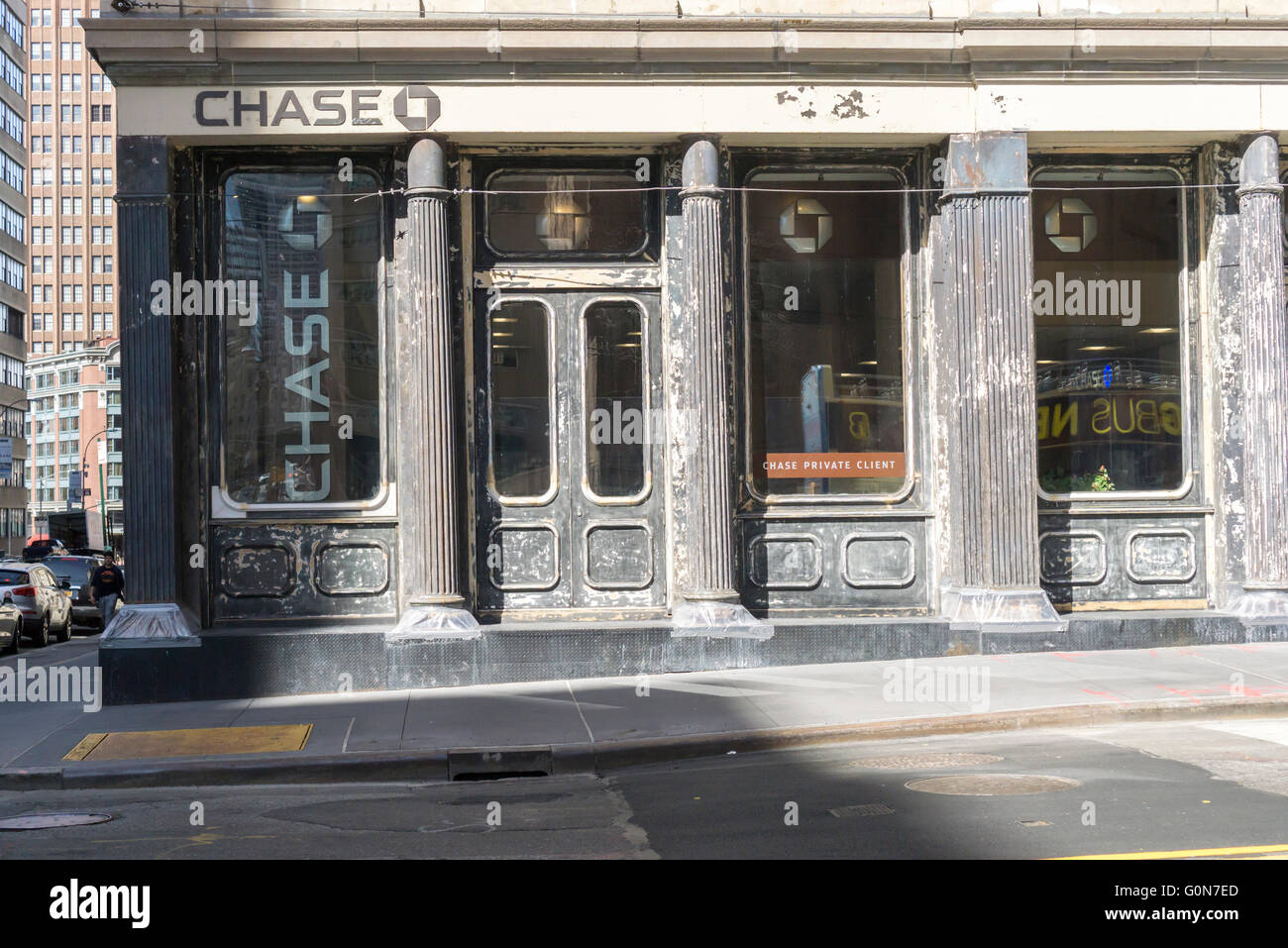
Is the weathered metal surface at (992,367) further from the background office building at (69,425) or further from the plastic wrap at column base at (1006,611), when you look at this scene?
the background office building at (69,425)


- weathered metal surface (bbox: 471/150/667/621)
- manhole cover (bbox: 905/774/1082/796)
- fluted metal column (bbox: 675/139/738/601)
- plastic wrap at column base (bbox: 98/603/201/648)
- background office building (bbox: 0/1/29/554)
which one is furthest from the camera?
background office building (bbox: 0/1/29/554)

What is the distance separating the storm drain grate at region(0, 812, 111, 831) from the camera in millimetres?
8148

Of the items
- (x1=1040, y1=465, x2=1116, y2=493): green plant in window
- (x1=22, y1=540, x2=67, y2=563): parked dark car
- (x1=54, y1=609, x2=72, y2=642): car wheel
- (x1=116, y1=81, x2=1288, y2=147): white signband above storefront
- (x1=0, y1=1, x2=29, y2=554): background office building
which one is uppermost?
(x1=0, y1=1, x2=29, y2=554): background office building

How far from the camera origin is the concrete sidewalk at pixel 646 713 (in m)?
9.95

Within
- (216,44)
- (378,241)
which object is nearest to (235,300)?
(378,241)

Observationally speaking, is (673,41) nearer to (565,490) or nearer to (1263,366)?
(565,490)

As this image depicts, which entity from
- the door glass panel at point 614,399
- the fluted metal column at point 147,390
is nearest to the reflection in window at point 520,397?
the door glass panel at point 614,399

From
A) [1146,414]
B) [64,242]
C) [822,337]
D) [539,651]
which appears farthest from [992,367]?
[64,242]

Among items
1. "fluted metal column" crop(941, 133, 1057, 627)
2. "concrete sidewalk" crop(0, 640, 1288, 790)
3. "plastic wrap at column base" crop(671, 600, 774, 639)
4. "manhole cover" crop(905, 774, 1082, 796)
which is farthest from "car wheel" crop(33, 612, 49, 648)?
"manhole cover" crop(905, 774, 1082, 796)

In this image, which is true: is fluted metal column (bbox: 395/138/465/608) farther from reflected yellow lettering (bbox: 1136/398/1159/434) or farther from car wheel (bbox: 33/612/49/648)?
car wheel (bbox: 33/612/49/648)

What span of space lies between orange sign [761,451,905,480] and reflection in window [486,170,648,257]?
267 centimetres

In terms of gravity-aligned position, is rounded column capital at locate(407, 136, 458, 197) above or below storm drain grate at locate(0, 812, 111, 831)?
above

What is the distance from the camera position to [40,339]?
13938 cm
